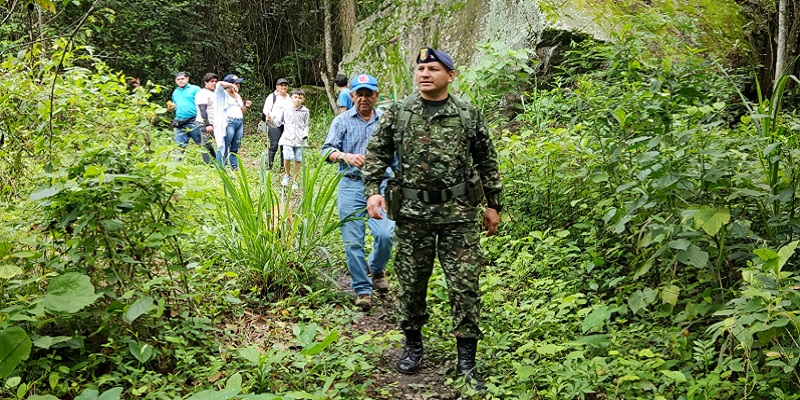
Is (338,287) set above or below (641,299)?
below

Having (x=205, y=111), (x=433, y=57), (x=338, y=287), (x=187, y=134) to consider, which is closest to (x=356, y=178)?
(x=338, y=287)

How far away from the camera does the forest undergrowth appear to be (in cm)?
272

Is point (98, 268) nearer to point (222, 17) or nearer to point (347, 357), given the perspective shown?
point (347, 357)

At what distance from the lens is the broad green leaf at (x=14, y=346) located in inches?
96.5

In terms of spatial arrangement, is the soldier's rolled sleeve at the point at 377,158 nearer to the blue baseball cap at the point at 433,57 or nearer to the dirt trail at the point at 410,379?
the blue baseball cap at the point at 433,57

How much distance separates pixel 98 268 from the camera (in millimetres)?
3078

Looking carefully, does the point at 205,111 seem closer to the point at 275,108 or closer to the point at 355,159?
the point at 275,108

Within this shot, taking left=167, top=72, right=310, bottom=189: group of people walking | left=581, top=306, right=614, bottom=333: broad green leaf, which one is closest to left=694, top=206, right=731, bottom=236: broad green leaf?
left=581, top=306, right=614, bottom=333: broad green leaf

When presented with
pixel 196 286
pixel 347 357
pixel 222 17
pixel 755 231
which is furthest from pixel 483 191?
pixel 222 17

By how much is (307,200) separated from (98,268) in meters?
1.87

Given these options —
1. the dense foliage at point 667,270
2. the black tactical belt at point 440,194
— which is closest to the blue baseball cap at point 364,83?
the black tactical belt at point 440,194

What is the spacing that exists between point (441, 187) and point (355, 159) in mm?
1126

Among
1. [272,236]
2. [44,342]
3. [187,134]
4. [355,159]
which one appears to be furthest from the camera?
[187,134]

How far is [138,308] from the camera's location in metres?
2.89
